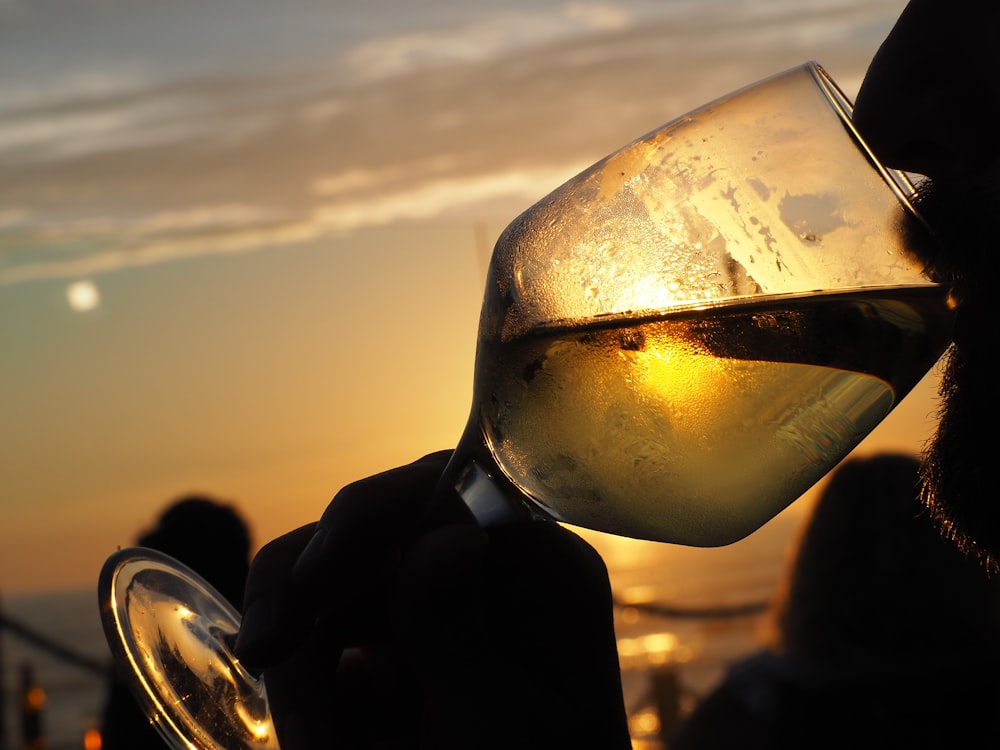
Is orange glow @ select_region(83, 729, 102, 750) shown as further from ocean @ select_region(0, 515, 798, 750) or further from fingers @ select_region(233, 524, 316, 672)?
fingers @ select_region(233, 524, 316, 672)

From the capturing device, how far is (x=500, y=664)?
0.95 metres

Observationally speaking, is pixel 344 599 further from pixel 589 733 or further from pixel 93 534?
pixel 93 534

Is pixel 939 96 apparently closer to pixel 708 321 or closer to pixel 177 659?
pixel 708 321

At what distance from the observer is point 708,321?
823 mm

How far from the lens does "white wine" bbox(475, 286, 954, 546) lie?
83 cm

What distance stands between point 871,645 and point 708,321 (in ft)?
7.17

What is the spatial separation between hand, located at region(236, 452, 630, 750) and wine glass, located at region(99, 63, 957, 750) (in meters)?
0.10

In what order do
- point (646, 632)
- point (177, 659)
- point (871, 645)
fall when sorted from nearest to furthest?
point (177, 659), point (871, 645), point (646, 632)

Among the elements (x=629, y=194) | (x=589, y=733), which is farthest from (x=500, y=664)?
(x=629, y=194)

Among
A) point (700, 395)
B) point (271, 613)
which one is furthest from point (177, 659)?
point (700, 395)

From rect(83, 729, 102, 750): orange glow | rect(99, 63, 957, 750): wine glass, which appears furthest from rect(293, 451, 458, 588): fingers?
rect(83, 729, 102, 750): orange glow

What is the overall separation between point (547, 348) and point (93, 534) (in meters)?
50.1

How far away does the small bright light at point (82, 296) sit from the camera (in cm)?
1797

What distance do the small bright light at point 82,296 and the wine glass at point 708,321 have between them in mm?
18324
